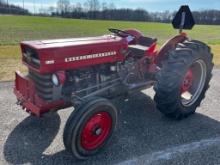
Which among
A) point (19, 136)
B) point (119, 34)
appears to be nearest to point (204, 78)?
point (119, 34)

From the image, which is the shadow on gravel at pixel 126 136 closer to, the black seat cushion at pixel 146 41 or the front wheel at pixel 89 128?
the front wheel at pixel 89 128

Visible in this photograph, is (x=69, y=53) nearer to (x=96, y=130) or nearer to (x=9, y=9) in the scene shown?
(x=96, y=130)

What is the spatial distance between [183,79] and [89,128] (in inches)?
69.6

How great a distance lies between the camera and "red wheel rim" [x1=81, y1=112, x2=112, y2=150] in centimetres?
379

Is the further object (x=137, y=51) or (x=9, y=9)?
(x=9, y=9)

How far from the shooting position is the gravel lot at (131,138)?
12.7 feet

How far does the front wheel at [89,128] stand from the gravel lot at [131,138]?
0.16 m

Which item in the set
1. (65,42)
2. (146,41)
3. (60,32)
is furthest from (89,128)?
(60,32)

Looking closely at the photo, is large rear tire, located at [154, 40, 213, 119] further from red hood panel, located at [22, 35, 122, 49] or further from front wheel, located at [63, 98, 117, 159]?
front wheel, located at [63, 98, 117, 159]

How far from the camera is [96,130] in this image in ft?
12.7

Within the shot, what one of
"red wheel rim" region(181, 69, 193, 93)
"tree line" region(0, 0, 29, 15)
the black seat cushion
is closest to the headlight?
the black seat cushion

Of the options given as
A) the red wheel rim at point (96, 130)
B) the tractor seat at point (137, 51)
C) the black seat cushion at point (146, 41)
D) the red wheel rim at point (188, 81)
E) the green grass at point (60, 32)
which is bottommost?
the green grass at point (60, 32)

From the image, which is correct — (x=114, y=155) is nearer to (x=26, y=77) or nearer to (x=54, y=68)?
(x=54, y=68)

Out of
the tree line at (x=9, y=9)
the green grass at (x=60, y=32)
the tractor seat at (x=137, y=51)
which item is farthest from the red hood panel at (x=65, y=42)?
the tree line at (x=9, y=9)
